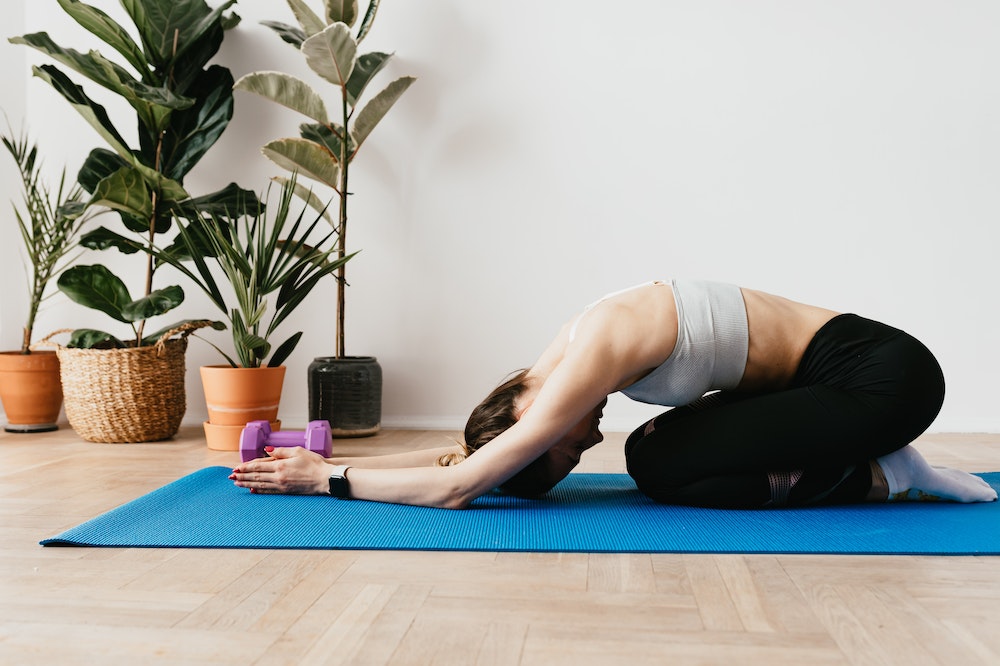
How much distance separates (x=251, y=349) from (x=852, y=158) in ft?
8.20

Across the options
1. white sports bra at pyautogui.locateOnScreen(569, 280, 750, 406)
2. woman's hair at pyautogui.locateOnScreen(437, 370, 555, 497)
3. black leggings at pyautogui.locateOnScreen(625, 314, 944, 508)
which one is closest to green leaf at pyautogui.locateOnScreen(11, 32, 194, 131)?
woman's hair at pyautogui.locateOnScreen(437, 370, 555, 497)

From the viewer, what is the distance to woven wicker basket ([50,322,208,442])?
3.10m

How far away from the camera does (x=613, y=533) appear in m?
1.65

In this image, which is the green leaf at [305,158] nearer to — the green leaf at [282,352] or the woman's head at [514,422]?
the green leaf at [282,352]

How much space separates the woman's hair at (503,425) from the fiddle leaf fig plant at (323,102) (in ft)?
5.34

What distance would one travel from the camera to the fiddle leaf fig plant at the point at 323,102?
323cm

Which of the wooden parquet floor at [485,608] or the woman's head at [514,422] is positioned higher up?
the woman's head at [514,422]

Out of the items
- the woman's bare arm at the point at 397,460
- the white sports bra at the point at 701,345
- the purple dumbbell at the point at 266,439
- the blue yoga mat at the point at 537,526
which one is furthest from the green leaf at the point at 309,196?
the white sports bra at the point at 701,345

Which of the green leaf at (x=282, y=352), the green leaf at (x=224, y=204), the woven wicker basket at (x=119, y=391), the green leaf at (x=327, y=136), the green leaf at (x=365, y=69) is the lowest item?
the woven wicker basket at (x=119, y=391)

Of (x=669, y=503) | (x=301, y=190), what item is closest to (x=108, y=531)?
(x=669, y=503)

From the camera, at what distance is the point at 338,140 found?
3420 mm

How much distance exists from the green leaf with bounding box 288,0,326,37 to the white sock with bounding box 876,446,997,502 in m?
2.56

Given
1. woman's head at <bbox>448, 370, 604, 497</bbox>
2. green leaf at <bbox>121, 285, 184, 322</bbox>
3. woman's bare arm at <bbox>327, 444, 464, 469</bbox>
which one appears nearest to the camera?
woman's head at <bbox>448, 370, 604, 497</bbox>

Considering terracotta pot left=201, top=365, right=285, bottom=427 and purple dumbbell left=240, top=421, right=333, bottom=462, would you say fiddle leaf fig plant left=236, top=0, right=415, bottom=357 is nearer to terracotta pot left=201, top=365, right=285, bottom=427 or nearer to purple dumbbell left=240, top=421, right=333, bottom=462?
terracotta pot left=201, top=365, right=285, bottom=427
